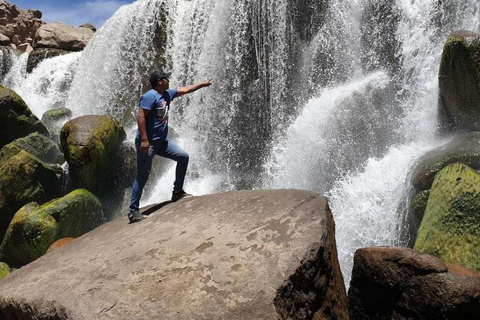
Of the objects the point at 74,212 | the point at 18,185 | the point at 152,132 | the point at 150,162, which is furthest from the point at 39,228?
the point at 152,132

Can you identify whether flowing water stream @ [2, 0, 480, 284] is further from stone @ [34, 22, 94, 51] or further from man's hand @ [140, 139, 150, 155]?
stone @ [34, 22, 94, 51]

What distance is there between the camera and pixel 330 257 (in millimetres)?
3635

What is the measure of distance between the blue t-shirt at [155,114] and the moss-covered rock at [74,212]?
3.82 m

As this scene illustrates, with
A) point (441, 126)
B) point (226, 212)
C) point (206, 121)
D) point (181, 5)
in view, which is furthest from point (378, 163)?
point (181, 5)

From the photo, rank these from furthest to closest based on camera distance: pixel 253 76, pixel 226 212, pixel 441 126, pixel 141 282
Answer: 1. pixel 253 76
2. pixel 441 126
3. pixel 226 212
4. pixel 141 282

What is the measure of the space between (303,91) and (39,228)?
5465 mm

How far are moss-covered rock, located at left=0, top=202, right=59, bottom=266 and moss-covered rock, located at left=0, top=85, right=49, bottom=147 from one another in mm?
3528

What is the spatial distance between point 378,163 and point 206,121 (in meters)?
4.90

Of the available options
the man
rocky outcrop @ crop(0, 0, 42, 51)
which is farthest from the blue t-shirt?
rocky outcrop @ crop(0, 0, 42, 51)

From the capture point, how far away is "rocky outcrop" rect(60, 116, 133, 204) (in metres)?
9.60

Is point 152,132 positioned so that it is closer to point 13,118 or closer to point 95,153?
point 95,153

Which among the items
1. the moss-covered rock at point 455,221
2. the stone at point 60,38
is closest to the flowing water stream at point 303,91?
the moss-covered rock at point 455,221

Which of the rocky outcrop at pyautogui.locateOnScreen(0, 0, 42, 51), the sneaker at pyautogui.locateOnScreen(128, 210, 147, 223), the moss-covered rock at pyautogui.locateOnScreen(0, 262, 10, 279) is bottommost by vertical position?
the moss-covered rock at pyautogui.locateOnScreen(0, 262, 10, 279)

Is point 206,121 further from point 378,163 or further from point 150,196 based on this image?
point 378,163
